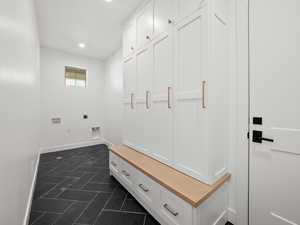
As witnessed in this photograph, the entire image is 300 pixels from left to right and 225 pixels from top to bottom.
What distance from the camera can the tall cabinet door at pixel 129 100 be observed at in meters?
2.39

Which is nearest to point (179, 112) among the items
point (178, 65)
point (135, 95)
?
point (178, 65)

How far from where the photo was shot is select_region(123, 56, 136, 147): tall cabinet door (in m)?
2.39

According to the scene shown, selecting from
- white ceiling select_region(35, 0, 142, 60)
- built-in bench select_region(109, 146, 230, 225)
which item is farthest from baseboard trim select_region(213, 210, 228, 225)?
white ceiling select_region(35, 0, 142, 60)

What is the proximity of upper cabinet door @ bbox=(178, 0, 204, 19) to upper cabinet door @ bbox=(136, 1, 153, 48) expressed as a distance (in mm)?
559

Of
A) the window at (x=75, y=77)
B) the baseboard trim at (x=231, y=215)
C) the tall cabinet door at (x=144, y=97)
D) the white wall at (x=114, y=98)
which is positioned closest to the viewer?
the baseboard trim at (x=231, y=215)

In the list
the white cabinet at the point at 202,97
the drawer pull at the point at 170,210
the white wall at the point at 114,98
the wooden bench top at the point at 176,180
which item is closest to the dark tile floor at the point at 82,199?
the drawer pull at the point at 170,210

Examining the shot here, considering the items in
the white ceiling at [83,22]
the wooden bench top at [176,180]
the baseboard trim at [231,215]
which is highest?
the white ceiling at [83,22]

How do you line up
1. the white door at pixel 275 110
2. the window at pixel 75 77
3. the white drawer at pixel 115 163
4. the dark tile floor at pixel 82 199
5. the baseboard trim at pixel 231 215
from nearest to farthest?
the white door at pixel 275 110, the baseboard trim at pixel 231 215, the dark tile floor at pixel 82 199, the white drawer at pixel 115 163, the window at pixel 75 77

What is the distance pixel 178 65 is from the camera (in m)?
1.56

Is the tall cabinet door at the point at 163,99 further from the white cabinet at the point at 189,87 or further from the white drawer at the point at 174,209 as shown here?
the white drawer at the point at 174,209

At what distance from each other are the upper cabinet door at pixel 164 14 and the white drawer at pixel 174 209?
1.94m

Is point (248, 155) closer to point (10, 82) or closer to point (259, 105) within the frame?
point (259, 105)

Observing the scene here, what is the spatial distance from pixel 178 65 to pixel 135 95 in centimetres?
101

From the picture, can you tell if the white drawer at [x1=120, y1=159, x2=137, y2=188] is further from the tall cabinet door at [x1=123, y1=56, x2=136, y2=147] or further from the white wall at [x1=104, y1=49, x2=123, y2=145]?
the white wall at [x1=104, y1=49, x2=123, y2=145]
